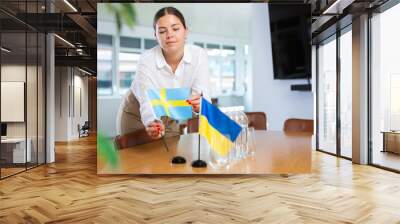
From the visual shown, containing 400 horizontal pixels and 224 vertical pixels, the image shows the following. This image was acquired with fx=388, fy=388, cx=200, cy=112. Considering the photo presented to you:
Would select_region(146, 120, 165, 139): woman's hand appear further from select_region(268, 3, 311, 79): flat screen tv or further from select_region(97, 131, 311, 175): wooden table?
select_region(268, 3, 311, 79): flat screen tv

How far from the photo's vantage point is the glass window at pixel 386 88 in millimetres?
5746

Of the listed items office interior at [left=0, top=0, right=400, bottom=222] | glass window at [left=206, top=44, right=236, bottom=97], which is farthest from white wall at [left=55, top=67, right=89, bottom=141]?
glass window at [left=206, top=44, right=236, bottom=97]

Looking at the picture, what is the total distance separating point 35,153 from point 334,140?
227 inches

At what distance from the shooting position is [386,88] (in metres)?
6.01

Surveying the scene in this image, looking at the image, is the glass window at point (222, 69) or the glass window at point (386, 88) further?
the glass window at point (386, 88)

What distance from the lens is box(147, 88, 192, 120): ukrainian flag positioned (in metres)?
4.78

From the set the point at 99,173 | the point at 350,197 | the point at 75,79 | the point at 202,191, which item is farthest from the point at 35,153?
the point at 75,79

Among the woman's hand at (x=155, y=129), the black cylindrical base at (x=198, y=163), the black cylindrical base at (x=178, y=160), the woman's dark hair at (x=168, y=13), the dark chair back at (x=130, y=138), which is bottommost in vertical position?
the black cylindrical base at (x=198, y=163)

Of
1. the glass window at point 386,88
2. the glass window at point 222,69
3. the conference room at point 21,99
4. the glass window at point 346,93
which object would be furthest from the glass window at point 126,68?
the glass window at point 346,93

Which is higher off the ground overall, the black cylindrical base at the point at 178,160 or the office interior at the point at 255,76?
the office interior at the point at 255,76

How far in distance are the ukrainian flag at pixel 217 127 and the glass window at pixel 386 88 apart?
2.66 m

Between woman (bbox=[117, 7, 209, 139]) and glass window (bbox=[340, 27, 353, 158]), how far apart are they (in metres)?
3.53

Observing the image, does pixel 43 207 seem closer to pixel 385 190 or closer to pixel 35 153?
pixel 35 153

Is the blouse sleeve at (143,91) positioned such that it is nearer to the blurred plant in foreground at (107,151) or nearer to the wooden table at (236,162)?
the wooden table at (236,162)
